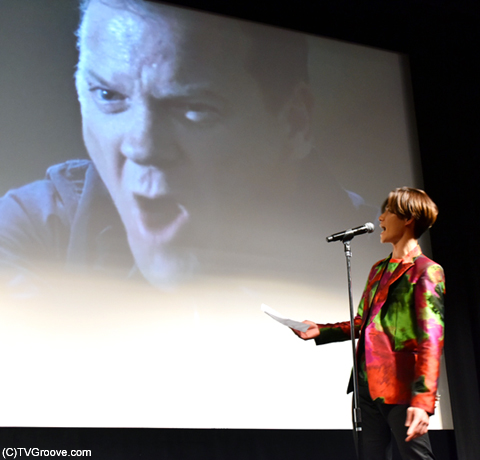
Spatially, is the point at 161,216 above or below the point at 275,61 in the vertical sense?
below

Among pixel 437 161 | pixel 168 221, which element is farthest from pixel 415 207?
pixel 437 161

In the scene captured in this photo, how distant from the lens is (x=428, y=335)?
1513 millimetres

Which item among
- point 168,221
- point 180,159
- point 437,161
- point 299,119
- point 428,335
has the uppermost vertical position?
point 299,119

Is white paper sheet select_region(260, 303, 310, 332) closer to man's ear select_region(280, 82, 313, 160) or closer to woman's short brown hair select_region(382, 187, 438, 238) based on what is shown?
woman's short brown hair select_region(382, 187, 438, 238)

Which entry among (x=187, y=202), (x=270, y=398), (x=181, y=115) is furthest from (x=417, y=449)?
(x=181, y=115)

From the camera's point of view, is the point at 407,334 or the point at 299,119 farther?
the point at 299,119

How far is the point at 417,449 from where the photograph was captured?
1458mm

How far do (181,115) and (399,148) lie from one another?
5.48 feet

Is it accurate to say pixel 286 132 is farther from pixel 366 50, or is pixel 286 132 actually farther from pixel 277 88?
pixel 366 50

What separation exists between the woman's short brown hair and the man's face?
181cm

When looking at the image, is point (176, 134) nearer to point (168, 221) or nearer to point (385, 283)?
point (168, 221)

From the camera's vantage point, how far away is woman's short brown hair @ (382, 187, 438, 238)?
170 cm

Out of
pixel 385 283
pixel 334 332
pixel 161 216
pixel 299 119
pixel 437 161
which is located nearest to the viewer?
pixel 385 283

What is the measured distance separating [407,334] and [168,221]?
1993 mm
